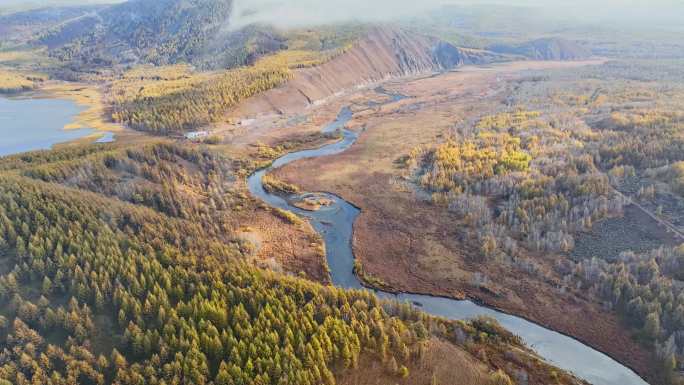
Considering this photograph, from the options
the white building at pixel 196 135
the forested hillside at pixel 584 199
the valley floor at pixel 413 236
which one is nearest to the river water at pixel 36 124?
the white building at pixel 196 135

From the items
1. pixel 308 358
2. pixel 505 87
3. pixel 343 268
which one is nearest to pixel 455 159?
pixel 343 268

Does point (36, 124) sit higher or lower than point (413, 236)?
higher

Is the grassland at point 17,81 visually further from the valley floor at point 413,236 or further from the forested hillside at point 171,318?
the forested hillside at point 171,318

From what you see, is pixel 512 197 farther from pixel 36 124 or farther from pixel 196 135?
pixel 36 124

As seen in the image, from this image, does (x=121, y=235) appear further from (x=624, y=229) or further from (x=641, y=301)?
(x=624, y=229)

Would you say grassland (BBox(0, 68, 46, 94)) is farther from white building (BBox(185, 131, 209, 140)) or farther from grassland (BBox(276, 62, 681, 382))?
grassland (BBox(276, 62, 681, 382))

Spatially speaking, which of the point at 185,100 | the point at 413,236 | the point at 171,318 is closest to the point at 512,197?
the point at 413,236
